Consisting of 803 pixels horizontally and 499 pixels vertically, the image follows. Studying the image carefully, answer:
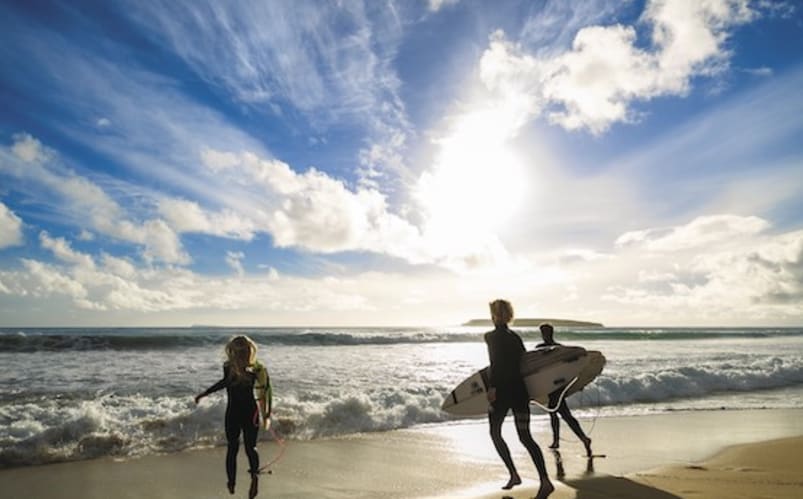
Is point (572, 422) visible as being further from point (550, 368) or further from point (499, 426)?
point (499, 426)

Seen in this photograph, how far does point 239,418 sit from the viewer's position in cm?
525

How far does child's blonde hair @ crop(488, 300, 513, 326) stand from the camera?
17.7 feet

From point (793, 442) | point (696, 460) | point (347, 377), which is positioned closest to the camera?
point (696, 460)

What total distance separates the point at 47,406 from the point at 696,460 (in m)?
11.5

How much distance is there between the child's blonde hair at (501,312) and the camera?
17.7 ft

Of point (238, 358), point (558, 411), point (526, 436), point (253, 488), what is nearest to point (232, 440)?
point (253, 488)

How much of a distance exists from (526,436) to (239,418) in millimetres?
3007

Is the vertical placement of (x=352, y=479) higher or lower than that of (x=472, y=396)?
lower

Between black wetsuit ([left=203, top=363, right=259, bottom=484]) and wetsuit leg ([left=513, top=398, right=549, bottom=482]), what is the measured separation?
109 inches

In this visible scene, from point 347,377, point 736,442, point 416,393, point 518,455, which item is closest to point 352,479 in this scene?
point 518,455

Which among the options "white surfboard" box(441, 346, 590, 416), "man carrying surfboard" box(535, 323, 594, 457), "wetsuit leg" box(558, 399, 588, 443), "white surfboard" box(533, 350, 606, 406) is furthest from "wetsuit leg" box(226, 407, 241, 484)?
"white surfboard" box(533, 350, 606, 406)

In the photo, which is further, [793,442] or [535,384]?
[793,442]

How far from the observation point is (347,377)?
15047 mm

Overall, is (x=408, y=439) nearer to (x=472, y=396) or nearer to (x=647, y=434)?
(x=472, y=396)
